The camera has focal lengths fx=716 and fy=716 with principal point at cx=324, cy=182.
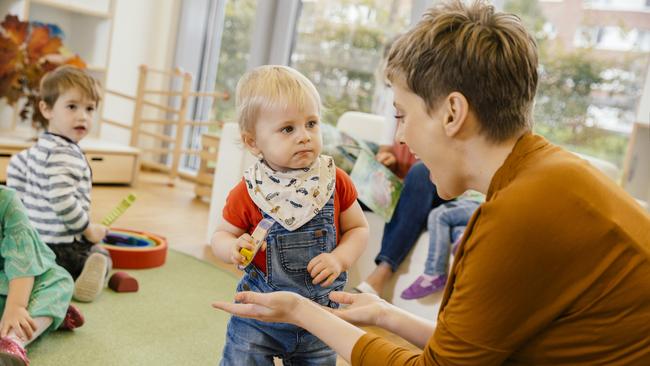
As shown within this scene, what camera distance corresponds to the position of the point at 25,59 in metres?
3.94

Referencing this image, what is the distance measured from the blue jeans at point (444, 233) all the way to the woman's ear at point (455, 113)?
152 centimetres

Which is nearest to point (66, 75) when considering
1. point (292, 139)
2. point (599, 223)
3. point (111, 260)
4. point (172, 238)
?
point (111, 260)

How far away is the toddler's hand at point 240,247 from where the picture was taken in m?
1.34

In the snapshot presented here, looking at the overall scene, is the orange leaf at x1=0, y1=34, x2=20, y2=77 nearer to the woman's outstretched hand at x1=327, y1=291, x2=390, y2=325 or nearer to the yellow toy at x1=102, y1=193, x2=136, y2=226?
the yellow toy at x1=102, y1=193, x2=136, y2=226

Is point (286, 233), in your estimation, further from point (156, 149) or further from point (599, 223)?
point (156, 149)

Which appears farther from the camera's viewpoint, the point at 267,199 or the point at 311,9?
the point at 311,9

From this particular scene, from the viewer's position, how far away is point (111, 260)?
2648 millimetres

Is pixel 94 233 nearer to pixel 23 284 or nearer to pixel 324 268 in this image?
pixel 23 284

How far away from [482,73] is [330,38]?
3649mm

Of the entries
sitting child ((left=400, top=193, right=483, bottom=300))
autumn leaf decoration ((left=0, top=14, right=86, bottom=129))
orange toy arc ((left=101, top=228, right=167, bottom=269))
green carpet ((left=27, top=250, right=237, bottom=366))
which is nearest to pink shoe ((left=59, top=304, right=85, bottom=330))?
green carpet ((left=27, top=250, right=237, bottom=366))

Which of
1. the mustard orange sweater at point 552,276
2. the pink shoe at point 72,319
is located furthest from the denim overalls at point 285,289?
the pink shoe at point 72,319

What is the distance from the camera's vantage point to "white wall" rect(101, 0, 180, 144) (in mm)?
5051

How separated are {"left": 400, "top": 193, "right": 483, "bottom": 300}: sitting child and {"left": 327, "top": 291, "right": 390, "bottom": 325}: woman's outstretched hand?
1255 millimetres

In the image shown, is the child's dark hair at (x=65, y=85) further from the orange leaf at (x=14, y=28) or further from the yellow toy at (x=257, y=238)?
the orange leaf at (x=14, y=28)
